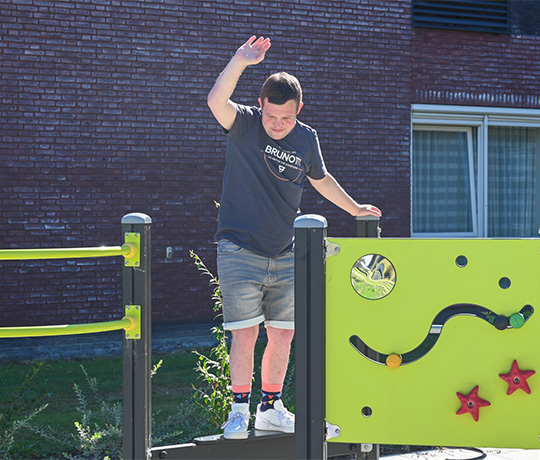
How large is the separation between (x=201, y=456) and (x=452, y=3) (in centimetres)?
837

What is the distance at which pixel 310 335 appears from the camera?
10.3 ft

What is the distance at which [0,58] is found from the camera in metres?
8.50

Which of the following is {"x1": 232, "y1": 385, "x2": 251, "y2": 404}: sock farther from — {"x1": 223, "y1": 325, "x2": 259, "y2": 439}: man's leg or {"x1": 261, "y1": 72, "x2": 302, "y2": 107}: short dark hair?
{"x1": 261, "y1": 72, "x2": 302, "y2": 107}: short dark hair

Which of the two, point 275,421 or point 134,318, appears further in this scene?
point 275,421

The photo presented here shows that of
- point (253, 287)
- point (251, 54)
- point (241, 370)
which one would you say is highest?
point (251, 54)

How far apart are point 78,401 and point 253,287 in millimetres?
2606

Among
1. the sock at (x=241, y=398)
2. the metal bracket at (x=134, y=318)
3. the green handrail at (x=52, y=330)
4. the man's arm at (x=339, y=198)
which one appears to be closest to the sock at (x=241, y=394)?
the sock at (x=241, y=398)

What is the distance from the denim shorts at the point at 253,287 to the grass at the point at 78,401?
892mm

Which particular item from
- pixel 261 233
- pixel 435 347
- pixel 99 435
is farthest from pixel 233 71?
pixel 99 435

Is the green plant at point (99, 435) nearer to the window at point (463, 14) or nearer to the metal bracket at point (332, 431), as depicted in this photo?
the metal bracket at point (332, 431)

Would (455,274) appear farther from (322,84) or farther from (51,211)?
(322,84)

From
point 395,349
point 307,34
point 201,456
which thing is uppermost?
point 307,34

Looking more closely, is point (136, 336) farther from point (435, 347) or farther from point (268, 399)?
point (435, 347)

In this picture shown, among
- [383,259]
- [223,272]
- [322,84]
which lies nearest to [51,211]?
[322,84]
